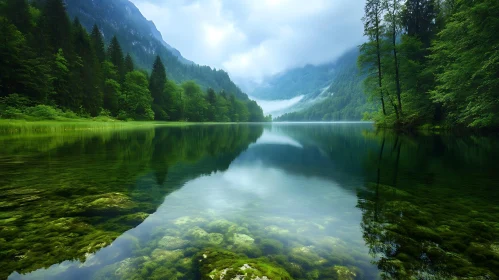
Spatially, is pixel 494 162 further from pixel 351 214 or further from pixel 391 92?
pixel 391 92

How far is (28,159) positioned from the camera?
1162 cm

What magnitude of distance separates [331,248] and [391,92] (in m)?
38.9

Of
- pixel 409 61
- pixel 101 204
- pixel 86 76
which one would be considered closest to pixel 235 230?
pixel 101 204

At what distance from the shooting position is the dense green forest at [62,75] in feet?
123

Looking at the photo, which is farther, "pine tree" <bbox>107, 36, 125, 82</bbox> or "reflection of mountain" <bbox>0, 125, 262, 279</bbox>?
"pine tree" <bbox>107, 36, 125, 82</bbox>

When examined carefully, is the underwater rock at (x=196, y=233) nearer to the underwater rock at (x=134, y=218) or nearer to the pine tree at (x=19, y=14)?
the underwater rock at (x=134, y=218)

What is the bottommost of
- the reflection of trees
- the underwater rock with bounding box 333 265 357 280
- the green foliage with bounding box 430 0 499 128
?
the underwater rock with bounding box 333 265 357 280

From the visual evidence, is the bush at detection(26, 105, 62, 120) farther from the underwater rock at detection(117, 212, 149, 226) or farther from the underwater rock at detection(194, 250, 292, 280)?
the underwater rock at detection(194, 250, 292, 280)

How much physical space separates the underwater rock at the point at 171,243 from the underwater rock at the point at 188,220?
0.67 m

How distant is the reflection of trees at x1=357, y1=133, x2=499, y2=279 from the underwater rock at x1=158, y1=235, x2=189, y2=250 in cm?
343

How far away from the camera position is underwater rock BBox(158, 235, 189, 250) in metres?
4.29

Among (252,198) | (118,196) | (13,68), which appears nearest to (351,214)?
(252,198)

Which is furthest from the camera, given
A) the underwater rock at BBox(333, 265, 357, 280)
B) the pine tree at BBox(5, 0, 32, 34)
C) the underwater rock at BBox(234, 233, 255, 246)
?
the pine tree at BBox(5, 0, 32, 34)

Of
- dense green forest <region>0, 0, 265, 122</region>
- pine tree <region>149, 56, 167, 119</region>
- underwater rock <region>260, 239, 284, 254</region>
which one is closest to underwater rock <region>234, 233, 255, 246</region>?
underwater rock <region>260, 239, 284, 254</region>
